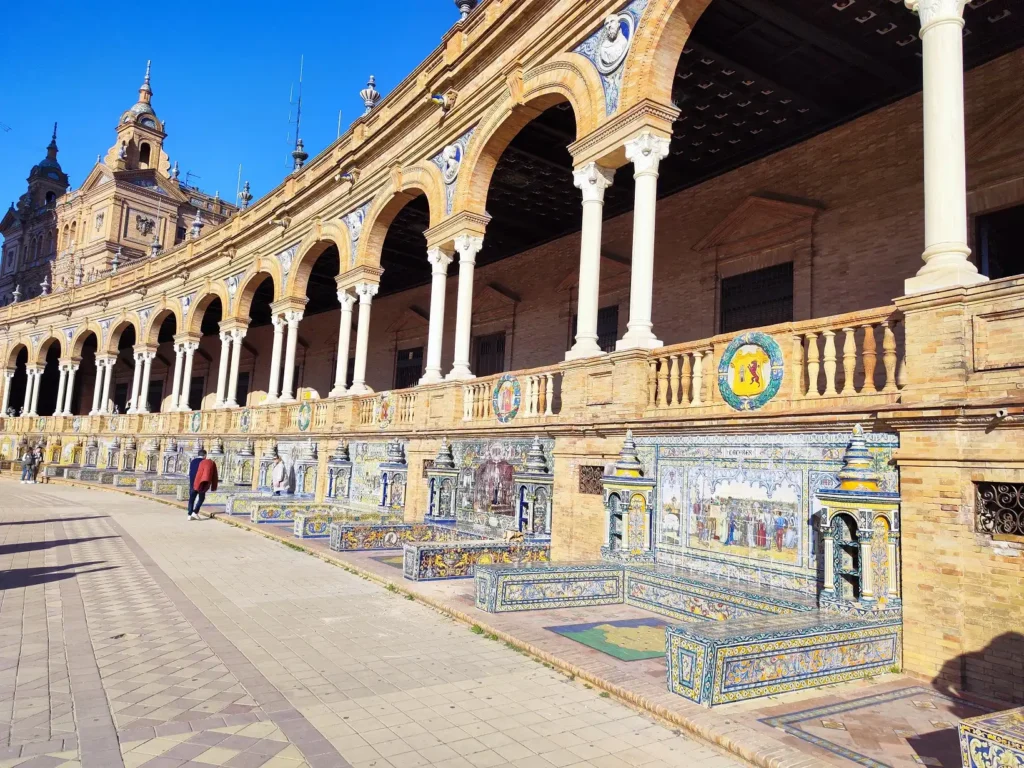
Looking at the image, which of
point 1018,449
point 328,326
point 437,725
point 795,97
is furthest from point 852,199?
point 328,326

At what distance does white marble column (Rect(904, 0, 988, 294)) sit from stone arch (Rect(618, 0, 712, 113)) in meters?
3.48

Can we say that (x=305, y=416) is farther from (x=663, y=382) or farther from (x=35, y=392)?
(x=35, y=392)

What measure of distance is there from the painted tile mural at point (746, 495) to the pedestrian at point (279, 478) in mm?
12789

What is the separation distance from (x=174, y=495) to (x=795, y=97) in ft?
62.7

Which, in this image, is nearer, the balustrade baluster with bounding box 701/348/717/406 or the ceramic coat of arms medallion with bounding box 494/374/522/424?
the balustrade baluster with bounding box 701/348/717/406

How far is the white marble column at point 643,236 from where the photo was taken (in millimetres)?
9010

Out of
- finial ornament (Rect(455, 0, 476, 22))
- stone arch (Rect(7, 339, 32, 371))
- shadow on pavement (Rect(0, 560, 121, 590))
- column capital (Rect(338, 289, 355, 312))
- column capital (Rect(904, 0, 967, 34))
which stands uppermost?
finial ornament (Rect(455, 0, 476, 22))

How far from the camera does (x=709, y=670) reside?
4.60 metres

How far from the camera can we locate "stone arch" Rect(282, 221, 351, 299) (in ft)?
60.3

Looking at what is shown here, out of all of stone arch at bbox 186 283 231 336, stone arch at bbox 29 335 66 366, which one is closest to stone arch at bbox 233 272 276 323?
stone arch at bbox 186 283 231 336

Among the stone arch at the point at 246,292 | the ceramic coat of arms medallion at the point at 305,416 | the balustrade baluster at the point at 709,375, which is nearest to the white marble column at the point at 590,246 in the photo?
the balustrade baluster at the point at 709,375

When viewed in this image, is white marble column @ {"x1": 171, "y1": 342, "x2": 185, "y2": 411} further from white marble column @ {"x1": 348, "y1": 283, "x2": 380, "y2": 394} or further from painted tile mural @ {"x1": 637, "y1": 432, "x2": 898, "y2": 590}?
A: painted tile mural @ {"x1": 637, "y1": 432, "x2": 898, "y2": 590}

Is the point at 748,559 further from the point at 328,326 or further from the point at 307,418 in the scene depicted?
the point at 328,326

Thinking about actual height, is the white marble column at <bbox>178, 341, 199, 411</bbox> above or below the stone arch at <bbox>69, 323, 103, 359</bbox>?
below
